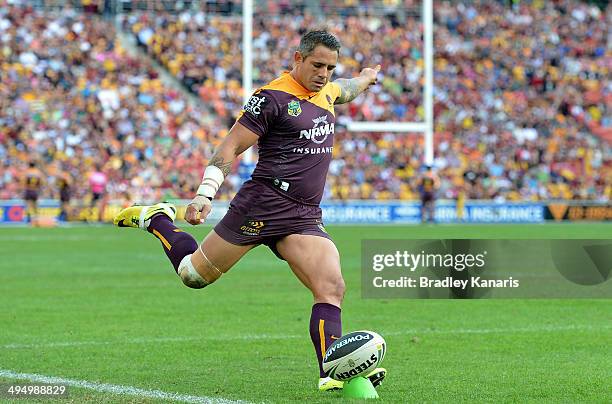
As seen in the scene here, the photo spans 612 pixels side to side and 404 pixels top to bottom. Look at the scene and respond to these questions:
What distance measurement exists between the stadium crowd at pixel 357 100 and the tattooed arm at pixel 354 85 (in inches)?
1020

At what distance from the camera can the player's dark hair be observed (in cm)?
716

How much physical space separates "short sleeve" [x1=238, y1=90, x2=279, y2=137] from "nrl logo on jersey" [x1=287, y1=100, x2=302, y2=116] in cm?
8

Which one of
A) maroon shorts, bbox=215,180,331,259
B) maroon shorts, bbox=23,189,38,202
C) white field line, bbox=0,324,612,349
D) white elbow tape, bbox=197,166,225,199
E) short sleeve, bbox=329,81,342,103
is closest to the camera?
white elbow tape, bbox=197,166,225,199

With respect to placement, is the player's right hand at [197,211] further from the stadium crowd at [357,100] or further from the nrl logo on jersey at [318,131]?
the stadium crowd at [357,100]

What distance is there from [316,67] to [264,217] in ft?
3.17

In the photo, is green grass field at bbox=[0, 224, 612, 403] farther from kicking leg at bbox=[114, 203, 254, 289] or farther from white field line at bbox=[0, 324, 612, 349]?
kicking leg at bbox=[114, 203, 254, 289]

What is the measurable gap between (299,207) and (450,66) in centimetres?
3485

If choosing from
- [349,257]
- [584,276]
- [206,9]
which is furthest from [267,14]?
[584,276]

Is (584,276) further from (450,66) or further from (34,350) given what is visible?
(450,66)

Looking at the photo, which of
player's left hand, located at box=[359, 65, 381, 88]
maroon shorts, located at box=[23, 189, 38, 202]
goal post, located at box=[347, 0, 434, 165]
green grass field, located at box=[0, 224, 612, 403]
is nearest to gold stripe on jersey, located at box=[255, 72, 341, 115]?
player's left hand, located at box=[359, 65, 381, 88]

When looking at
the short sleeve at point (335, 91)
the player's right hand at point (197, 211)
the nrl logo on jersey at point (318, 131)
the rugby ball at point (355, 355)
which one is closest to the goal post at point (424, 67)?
the short sleeve at point (335, 91)

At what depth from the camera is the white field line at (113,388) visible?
22.4 feet

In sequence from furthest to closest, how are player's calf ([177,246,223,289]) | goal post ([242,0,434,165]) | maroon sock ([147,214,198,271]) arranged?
1. goal post ([242,0,434,165])
2. maroon sock ([147,214,198,271])
3. player's calf ([177,246,223,289])

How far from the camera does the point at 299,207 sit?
7355 mm
